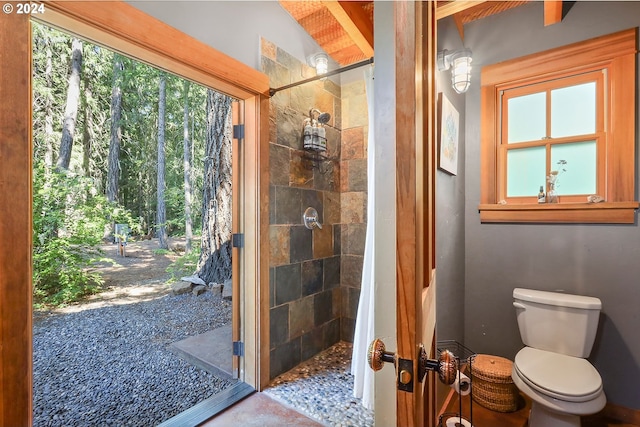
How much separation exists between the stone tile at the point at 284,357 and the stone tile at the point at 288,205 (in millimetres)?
930

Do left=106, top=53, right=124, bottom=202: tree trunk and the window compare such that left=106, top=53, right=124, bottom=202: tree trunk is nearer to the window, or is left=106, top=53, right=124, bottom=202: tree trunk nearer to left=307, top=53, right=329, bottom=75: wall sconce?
left=307, top=53, right=329, bottom=75: wall sconce

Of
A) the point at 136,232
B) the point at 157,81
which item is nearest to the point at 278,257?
the point at 136,232

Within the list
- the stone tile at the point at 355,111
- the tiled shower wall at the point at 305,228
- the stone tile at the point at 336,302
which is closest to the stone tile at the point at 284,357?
the tiled shower wall at the point at 305,228

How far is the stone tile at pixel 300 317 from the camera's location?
2.19 m

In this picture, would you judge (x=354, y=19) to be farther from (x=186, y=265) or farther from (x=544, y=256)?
(x=186, y=265)

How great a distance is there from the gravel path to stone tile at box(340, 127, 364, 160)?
2.12 meters

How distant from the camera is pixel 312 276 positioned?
2.38m

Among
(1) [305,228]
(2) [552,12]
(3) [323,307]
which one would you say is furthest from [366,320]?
(2) [552,12]

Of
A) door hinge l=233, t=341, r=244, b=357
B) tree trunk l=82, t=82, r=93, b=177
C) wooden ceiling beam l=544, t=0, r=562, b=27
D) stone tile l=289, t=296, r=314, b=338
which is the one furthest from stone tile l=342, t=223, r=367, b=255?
tree trunk l=82, t=82, r=93, b=177

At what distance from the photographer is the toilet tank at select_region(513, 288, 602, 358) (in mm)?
1690

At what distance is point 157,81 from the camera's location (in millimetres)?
4492

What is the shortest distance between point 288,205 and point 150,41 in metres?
1.24

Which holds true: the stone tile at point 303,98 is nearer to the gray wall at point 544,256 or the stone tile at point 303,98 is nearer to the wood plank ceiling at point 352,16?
the wood plank ceiling at point 352,16

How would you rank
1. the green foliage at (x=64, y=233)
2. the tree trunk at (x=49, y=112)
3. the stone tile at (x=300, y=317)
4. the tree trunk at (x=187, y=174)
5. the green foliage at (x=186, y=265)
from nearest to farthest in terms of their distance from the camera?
the stone tile at (x=300, y=317)
the green foliage at (x=64, y=233)
the tree trunk at (x=49, y=112)
the green foliage at (x=186, y=265)
the tree trunk at (x=187, y=174)
